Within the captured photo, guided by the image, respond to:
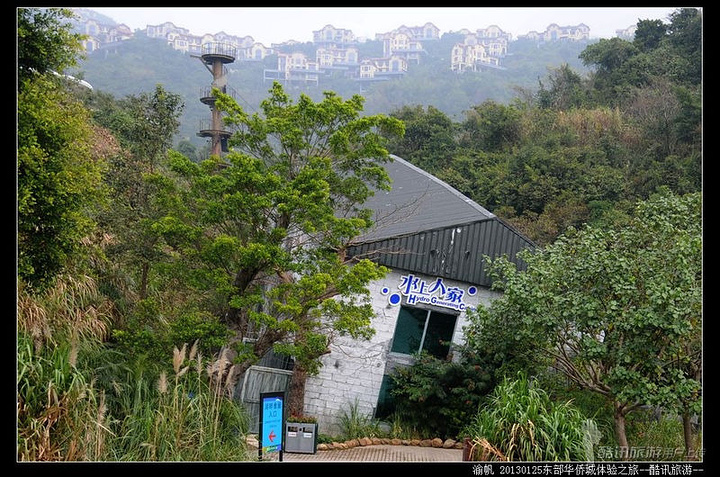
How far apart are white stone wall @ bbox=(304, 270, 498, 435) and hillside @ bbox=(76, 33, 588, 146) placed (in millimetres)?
28586

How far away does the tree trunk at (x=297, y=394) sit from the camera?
10.9 m

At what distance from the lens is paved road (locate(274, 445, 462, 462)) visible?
8.93m

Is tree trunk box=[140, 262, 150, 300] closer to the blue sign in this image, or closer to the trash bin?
the blue sign

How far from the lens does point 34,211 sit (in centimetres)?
705

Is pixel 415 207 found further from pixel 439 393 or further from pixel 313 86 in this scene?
pixel 313 86

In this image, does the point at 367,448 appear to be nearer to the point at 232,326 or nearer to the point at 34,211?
the point at 232,326

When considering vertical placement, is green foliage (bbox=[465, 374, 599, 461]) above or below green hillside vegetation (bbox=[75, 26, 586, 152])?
below

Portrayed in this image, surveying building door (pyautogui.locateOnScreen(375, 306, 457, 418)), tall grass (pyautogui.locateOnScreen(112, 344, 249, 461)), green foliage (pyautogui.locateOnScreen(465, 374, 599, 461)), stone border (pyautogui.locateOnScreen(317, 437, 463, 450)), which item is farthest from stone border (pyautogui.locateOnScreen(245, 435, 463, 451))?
tall grass (pyautogui.locateOnScreen(112, 344, 249, 461))

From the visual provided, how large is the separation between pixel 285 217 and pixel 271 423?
3124 millimetres

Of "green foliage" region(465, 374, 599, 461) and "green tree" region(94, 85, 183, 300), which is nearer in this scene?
"green foliage" region(465, 374, 599, 461)

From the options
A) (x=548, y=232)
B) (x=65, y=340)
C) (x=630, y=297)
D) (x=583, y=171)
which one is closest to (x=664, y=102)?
(x=583, y=171)

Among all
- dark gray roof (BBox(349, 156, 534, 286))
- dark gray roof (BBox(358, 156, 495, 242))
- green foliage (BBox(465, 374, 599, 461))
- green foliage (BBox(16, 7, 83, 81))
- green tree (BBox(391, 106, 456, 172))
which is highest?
green tree (BBox(391, 106, 456, 172))

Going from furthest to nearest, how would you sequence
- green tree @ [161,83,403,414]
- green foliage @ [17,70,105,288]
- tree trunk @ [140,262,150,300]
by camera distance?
tree trunk @ [140,262,150,300] < green tree @ [161,83,403,414] < green foliage @ [17,70,105,288]

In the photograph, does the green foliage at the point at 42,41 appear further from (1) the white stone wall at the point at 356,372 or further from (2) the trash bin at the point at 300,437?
(1) the white stone wall at the point at 356,372
